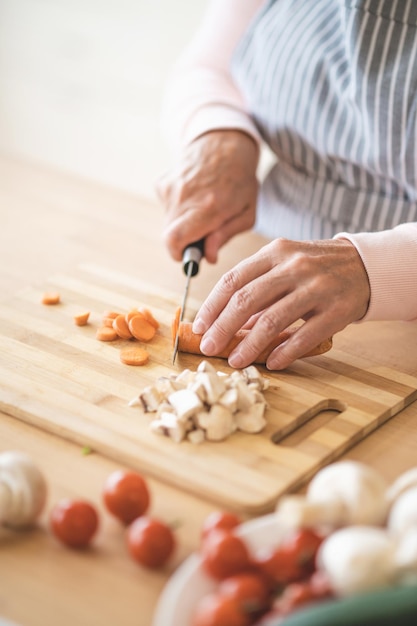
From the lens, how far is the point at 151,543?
901mm

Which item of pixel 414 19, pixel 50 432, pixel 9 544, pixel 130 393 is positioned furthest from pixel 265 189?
pixel 9 544

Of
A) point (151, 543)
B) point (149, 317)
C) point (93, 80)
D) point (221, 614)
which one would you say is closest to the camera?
point (221, 614)

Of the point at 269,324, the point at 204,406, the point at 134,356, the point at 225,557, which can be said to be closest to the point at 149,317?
the point at 134,356

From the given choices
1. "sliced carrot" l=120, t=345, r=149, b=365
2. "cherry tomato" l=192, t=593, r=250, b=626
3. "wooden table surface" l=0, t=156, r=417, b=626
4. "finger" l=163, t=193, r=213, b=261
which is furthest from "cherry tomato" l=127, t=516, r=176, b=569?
"finger" l=163, t=193, r=213, b=261

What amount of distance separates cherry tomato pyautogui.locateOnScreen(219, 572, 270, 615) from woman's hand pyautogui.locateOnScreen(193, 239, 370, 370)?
608 millimetres

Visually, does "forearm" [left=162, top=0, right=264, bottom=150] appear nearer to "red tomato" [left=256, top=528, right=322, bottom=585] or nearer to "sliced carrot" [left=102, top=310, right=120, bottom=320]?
"sliced carrot" [left=102, top=310, right=120, bottom=320]

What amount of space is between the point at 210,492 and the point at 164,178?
1.00 m

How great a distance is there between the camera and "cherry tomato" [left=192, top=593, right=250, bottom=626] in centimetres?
76

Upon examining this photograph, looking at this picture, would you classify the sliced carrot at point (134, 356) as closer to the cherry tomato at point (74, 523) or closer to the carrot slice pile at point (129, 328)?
the carrot slice pile at point (129, 328)

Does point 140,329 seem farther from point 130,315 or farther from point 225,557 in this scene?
point 225,557

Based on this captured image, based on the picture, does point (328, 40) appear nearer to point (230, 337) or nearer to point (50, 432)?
point (230, 337)

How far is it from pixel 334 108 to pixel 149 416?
35.6 inches

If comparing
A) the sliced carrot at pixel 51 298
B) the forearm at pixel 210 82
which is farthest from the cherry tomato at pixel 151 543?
the forearm at pixel 210 82

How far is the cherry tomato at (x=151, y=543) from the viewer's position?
2.96ft
